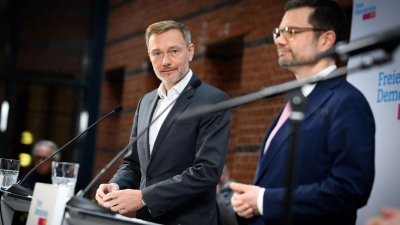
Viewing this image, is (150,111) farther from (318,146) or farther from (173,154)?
(318,146)

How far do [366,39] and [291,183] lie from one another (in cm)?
41

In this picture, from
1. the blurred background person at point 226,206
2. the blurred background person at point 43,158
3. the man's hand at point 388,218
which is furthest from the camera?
the blurred background person at point 43,158

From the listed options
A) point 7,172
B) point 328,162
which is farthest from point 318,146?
point 7,172

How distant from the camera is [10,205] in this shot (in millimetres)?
2613

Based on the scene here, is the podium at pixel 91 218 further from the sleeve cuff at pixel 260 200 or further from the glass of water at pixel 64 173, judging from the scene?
the glass of water at pixel 64 173

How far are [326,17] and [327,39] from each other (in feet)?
0.26

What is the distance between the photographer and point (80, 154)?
8.05 metres

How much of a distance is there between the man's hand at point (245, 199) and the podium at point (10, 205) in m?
1.00

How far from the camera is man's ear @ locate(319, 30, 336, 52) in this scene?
2.11 meters

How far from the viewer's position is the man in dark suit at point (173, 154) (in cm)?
240

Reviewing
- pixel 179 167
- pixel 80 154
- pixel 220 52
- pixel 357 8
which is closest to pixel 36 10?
pixel 80 154

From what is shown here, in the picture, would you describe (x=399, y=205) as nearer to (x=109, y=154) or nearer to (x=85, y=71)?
(x=109, y=154)

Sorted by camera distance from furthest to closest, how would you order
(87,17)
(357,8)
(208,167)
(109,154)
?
(87,17) → (109,154) → (357,8) → (208,167)

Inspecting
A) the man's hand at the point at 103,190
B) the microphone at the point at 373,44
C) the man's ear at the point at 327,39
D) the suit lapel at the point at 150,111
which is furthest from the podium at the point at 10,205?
the microphone at the point at 373,44
